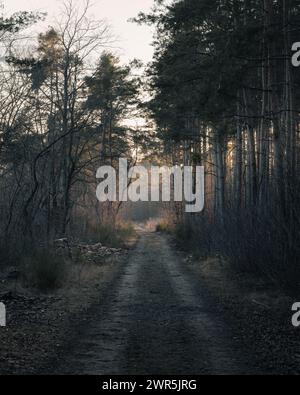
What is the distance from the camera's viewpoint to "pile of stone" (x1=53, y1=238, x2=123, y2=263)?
18484 mm

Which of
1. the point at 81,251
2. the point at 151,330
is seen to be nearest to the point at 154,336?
the point at 151,330

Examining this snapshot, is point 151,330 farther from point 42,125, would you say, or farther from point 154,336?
point 42,125

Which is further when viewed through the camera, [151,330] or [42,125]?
[42,125]

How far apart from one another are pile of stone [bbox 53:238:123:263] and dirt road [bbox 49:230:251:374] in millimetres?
3148

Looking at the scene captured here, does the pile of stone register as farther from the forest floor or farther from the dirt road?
the dirt road

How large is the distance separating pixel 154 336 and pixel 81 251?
11.0 meters

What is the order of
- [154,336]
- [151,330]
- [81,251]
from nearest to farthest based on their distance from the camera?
[154,336]
[151,330]
[81,251]

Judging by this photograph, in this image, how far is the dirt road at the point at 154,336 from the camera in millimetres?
7332

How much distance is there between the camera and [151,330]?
984 centimetres

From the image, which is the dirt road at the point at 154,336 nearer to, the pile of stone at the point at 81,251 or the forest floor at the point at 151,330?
the forest floor at the point at 151,330

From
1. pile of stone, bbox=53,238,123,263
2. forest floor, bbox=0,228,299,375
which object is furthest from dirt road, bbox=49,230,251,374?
pile of stone, bbox=53,238,123,263
